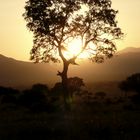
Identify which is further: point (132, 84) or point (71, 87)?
point (71, 87)

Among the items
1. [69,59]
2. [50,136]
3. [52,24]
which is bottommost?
[50,136]

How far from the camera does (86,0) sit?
45.0 metres

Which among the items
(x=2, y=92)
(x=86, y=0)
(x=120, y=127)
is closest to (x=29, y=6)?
(x=86, y=0)

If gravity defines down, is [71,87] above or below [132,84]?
below

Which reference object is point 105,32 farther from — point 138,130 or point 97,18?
point 138,130

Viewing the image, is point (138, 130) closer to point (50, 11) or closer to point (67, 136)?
point (67, 136)

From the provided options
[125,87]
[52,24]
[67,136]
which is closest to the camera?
[67,136]

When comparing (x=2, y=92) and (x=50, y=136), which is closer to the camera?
(x=50, y=136)

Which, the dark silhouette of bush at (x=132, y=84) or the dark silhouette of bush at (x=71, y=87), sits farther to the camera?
the dark silhouette of bush at (x=71, y=87)

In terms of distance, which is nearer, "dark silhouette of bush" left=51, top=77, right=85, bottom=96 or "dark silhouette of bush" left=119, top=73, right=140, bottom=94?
"dark silhouette of bush" left=119, top=73, right=140, bottom=94

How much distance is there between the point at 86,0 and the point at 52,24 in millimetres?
3911

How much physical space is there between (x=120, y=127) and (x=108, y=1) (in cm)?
2537

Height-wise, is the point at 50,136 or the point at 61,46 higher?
the point at 61,46

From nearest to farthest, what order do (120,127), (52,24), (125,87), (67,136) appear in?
(67,136) → (120,127) → (52,24) → (125,87)
